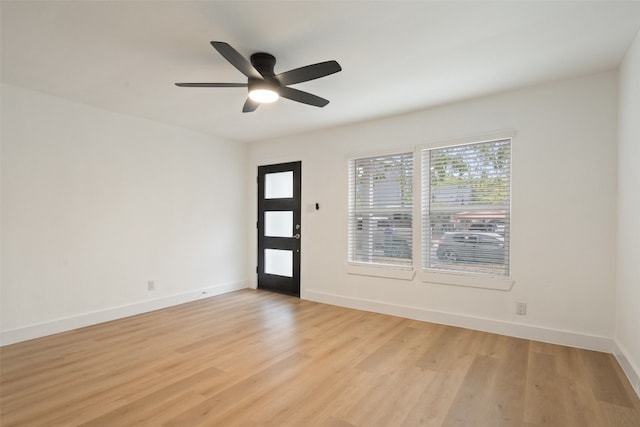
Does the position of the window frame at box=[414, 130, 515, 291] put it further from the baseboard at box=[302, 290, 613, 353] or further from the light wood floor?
the light wood floor

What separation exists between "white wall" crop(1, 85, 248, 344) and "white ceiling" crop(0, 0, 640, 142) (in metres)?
0.52

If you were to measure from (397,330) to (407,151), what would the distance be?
2196 millimetres

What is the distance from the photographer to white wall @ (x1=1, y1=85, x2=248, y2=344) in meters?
3.33

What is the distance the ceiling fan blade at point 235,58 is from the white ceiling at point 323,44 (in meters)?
0.19

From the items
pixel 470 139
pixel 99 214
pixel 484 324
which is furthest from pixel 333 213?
pixel 99 214

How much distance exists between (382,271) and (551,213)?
2.00m

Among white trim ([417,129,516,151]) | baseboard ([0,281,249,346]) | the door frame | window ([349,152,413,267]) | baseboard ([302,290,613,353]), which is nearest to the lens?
baseboard ([302,290,613,353])

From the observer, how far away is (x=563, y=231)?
125 inches

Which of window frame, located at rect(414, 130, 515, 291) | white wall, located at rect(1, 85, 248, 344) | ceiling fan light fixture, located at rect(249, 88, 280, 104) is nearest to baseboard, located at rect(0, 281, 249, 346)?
white wall, located at rect(1, 85, 248, 344)

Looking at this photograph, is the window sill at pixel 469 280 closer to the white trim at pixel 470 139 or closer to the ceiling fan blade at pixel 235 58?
the white trim at pixel 470 139

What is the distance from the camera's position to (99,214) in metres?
3.94

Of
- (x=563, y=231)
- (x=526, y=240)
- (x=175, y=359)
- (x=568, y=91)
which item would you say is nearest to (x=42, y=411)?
(x=175, y=359)

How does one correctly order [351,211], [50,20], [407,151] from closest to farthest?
[50,20] < [407,151] < [351,211]

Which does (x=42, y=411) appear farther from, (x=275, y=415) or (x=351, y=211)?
(x=351, y=211)
